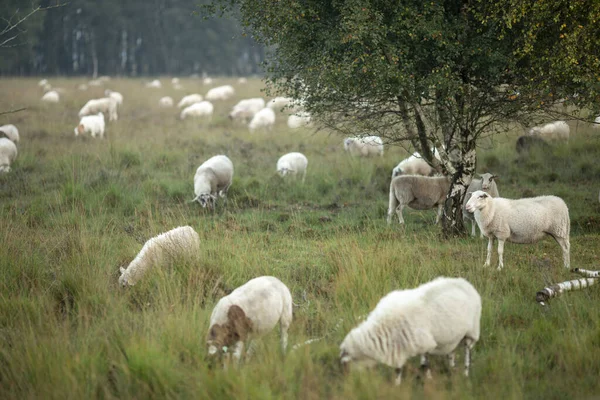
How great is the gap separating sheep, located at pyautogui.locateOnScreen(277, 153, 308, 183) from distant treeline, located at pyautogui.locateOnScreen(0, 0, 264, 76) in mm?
52220

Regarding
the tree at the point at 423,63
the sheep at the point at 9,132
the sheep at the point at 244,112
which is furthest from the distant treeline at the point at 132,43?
the tree at the point at 423,63

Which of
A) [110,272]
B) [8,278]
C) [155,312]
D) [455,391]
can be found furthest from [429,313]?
[8,278]

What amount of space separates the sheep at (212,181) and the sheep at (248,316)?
22.6ft

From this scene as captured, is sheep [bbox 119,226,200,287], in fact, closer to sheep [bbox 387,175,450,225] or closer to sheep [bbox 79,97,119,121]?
sheep [bbox 387,175,450,225]

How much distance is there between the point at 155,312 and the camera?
625 cm

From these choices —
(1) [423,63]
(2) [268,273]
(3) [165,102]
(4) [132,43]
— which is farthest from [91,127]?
(4) [132,43]

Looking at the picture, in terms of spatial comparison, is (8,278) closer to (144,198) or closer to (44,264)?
(44,264)

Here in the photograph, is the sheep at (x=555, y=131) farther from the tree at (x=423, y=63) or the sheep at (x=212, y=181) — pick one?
the sheep at (x=212, y=181)

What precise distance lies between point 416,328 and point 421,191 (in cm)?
645

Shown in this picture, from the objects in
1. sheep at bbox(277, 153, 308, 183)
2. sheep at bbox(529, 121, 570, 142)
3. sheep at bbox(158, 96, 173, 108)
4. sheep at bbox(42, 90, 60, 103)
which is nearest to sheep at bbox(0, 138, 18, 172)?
sheep at bbox(277, 153, 308, 183)

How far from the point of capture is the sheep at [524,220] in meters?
8.55

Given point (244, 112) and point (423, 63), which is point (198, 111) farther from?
point (423, 63)

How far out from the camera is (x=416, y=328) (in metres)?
5.17

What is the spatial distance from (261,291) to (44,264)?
3.68 metres
